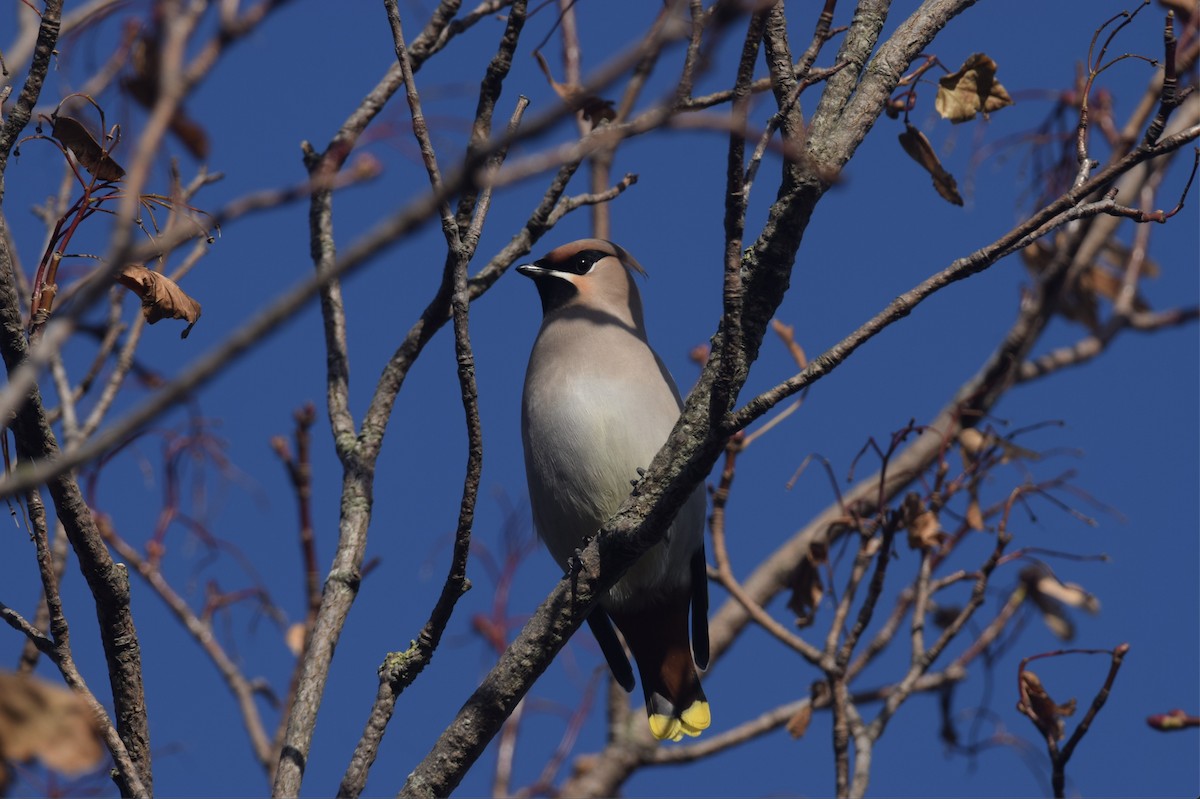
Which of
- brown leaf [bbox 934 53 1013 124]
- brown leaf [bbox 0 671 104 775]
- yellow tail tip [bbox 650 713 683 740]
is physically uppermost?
brown leaf [bbox 934 53 1013 124]

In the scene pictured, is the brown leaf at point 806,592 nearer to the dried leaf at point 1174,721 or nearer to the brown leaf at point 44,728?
the dried leaf at point 1174,721

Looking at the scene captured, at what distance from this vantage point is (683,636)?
188 inches

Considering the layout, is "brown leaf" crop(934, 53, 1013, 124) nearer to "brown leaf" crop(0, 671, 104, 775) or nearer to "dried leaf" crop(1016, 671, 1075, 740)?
"dried leaf" crop(1016, 671, 1075, 740)

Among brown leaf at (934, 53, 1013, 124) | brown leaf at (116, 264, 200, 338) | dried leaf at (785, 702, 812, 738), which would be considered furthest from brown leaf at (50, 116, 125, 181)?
dried leaf at (785, 702, 812, 738)

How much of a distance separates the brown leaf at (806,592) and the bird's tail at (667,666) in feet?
1.26

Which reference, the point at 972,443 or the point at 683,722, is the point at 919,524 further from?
the point at 683,722

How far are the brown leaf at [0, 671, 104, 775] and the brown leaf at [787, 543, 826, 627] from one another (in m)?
3.40

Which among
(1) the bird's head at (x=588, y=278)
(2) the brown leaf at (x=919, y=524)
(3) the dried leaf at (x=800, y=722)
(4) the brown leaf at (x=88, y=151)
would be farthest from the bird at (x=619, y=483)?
(4) the brown leaf at (x=88, y=151)

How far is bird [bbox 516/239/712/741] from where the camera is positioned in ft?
14.7

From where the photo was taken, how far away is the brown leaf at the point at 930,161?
136 inches

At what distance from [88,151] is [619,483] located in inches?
86.7

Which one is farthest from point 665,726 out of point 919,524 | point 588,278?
point 588,278

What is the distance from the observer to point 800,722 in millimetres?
4562

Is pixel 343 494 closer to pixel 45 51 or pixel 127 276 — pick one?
pixel 127 276
